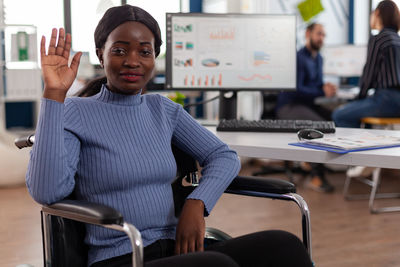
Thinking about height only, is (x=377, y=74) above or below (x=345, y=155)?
above

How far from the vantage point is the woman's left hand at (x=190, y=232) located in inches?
49.4

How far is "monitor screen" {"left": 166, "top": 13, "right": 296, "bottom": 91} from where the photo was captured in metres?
2.36

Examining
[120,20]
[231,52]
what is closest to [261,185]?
[120,20]

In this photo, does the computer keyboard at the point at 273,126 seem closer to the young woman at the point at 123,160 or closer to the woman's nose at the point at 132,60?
the young woman at the point at 123,160

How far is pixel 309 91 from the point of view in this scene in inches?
167

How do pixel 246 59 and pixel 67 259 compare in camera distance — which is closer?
pixel 67 259

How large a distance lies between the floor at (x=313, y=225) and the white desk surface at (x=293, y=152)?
0.92m

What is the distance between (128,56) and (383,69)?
247 centimetres

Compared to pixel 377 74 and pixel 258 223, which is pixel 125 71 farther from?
pixel 377 74

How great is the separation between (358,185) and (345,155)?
2869 mm

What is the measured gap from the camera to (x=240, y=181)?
1439 mm

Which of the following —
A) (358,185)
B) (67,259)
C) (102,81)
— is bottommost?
(358,185)

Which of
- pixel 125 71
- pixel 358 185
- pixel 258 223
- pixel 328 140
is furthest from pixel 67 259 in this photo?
pixel 358 185

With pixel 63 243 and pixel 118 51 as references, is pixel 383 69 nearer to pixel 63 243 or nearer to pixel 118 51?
pixel 118 51
